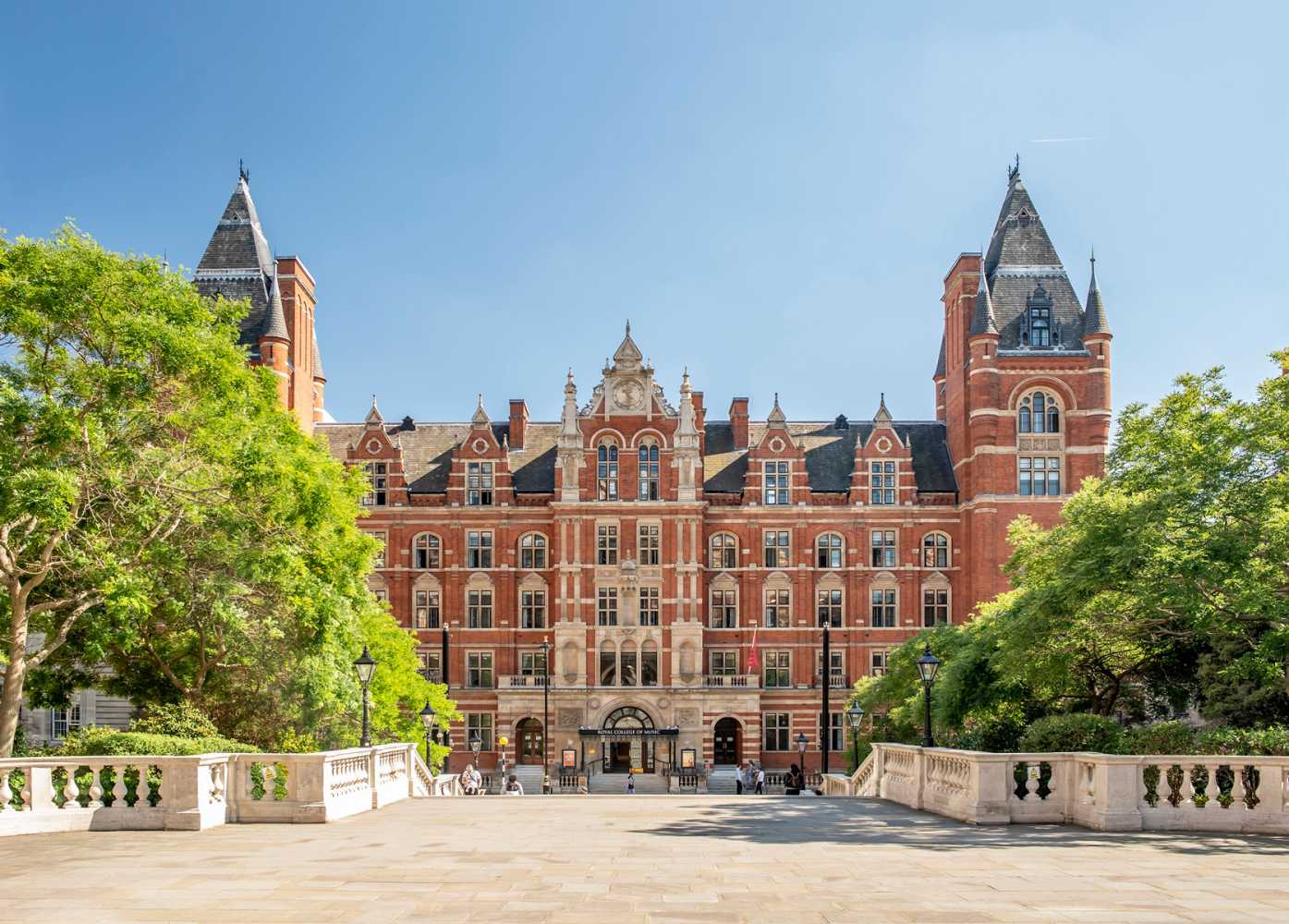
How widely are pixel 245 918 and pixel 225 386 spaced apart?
1824 centimetres

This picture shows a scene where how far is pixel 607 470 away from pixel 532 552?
5569mm

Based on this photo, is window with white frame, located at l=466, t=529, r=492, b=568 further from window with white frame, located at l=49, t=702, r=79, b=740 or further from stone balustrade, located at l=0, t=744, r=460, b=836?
stone balustrade, located at l=0, t=744, r=460, b=836

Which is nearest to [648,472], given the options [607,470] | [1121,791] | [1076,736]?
[607,470]

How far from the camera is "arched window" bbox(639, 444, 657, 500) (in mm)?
61156

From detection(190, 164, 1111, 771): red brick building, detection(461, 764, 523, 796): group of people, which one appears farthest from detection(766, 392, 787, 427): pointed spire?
detection(461, 764, 523, 796): group of people

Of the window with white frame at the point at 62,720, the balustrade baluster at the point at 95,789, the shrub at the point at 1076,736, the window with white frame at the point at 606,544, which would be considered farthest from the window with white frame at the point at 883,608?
the balustrade baluster at the point at 95,789

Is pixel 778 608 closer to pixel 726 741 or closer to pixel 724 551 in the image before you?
pixel 724 551

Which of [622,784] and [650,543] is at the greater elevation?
[650,543]

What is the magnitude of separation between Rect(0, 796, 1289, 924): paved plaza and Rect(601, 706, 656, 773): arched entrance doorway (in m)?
39.5

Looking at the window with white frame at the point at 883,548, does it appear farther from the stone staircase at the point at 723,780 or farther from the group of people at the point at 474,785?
the group of people at the point at 474,785

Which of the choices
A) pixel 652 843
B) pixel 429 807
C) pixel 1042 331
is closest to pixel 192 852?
pixel 652 843

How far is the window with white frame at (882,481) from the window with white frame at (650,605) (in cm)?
1163

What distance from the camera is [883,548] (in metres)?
62.0

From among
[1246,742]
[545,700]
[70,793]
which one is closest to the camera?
[70,793]
